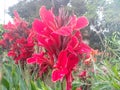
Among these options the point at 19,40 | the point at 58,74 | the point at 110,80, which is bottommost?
the point at 110,80

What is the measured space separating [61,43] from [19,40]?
66 centimetres

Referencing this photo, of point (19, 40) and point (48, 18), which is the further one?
point (19, 40)

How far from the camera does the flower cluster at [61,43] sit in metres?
0.89

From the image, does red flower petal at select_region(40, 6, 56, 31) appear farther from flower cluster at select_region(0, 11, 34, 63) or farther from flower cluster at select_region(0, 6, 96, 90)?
flower cluster at select_region(0, 11, 34, 63)

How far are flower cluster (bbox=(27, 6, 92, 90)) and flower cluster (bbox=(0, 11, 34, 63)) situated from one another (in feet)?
1.66

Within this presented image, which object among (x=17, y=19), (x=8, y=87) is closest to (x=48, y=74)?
(x=8, y=87)

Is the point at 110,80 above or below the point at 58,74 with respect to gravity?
below

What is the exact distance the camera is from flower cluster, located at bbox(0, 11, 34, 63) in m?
1.50

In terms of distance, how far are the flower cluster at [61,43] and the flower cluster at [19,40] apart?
0.51 m

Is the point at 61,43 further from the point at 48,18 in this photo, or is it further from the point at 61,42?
the point at 48,18

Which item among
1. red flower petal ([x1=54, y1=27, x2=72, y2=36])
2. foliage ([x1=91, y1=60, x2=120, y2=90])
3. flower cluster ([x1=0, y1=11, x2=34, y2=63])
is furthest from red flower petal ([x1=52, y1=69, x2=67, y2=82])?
flower cluster ([x1=0, y1=11, x2=34, y2=63])

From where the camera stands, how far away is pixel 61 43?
917mm

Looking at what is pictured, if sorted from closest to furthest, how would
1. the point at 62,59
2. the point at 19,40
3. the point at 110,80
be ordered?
the point at 62,59 → the point at 110,80 → the point at 19,40

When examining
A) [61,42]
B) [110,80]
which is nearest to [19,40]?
[110,80]
